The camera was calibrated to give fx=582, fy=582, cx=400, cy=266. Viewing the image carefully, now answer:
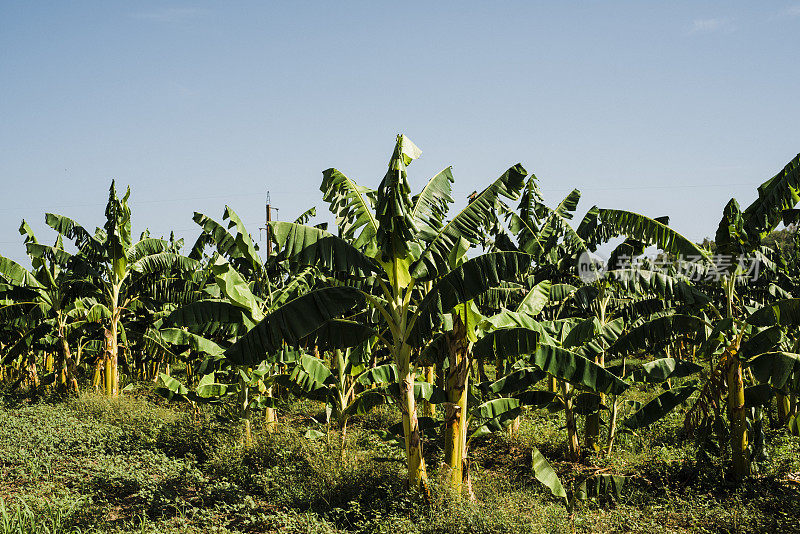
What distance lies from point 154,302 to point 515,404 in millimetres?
12623

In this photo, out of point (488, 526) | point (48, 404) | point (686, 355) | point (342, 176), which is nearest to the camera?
point (488, 526)

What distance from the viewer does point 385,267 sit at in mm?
7723

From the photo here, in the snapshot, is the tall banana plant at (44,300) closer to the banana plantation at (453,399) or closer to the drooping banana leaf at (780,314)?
the banana plantation at (453,399)

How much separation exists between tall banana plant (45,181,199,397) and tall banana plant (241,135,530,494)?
7.49 metres

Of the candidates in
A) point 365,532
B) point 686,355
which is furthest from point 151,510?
point 686,355

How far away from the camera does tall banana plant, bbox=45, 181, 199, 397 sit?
557 inches

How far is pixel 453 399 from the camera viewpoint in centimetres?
820

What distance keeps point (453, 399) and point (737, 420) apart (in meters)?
4.16

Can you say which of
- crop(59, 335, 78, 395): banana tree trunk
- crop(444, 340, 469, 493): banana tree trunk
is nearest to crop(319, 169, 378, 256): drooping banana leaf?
crop(444, 340, 469, 493): banana tree trunk

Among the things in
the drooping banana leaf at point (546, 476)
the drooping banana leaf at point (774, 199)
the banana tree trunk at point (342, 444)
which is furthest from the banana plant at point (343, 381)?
the drooping banana leaf at point (774, 199)

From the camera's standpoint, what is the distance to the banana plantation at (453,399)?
290 inches

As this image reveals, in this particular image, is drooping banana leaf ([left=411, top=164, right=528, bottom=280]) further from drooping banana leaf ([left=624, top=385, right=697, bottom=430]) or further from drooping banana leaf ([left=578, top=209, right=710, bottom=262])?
drooping banana leaf ([left=624, top=385, right=697, bottom=430])

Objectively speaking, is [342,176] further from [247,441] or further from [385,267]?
[247,441]

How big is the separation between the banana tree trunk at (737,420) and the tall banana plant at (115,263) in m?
11.4
